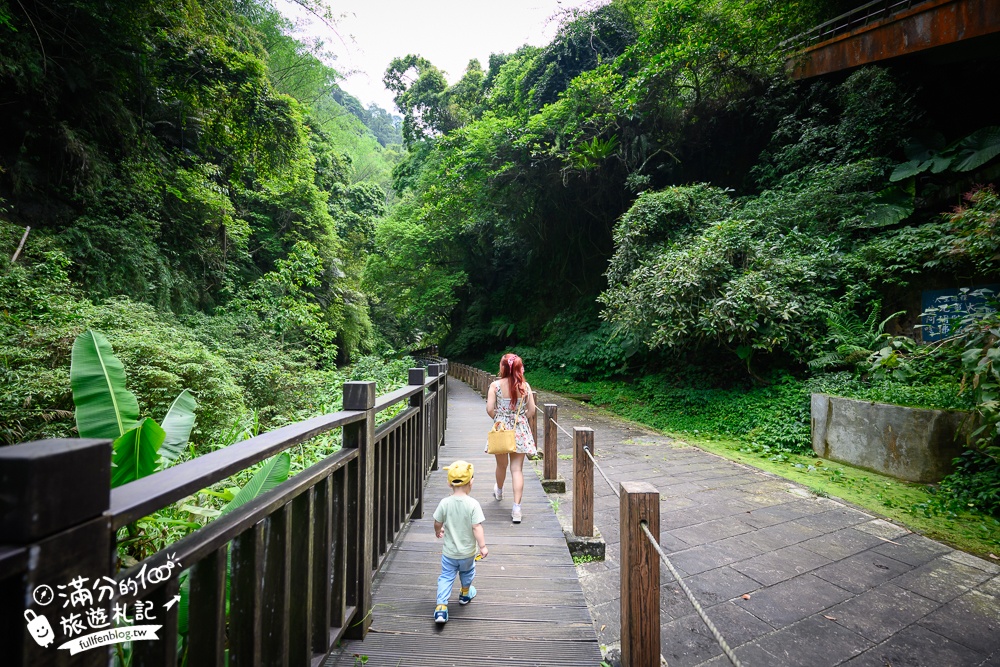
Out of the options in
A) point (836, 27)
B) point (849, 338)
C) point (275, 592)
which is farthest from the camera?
point (836, 27)

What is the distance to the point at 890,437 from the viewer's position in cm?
554

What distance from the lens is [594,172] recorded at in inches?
572

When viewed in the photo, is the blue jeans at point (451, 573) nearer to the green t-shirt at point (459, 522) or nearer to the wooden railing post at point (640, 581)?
the green t-shirt at point (459, 522)

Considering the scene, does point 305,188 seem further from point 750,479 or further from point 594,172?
point 750,479

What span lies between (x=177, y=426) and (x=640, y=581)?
255 centimetres

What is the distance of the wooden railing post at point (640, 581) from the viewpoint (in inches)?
70.7

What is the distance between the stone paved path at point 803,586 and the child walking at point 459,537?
2.92 feet

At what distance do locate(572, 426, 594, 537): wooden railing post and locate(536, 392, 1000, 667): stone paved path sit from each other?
0.29m

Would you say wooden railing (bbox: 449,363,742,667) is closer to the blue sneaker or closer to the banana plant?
the blue sneaker

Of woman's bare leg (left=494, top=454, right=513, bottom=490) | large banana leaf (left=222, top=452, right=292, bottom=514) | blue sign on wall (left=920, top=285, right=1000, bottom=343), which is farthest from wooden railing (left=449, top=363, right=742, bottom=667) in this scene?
blue sign on wall (left=920, top=285, right=1000, bottom=343)

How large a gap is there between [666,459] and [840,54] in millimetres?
10476

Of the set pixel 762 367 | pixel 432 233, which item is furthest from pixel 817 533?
pixel 432 233
